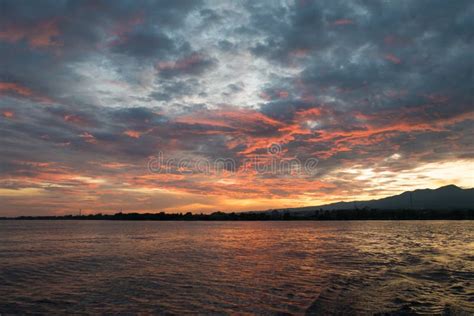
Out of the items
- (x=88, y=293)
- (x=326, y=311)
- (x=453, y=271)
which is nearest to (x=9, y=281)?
(x=88, y=293)

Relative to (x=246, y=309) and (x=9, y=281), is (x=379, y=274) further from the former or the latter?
(x=9, y=281)

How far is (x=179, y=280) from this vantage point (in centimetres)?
3116

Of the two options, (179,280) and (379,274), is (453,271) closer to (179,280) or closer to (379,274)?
(379,274)

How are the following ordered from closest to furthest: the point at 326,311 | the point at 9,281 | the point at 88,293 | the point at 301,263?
1. the point at 326,311
2. the point at 88,293
3. the point at 9,281
4. the point at 301,263

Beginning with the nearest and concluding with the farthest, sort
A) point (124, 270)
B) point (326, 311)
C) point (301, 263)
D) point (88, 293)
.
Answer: point (326, 311)
point (88, 293)
point (124, 270)
point (301, 263)

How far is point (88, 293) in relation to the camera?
25688mm

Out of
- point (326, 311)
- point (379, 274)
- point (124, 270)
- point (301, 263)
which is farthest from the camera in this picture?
point (301, 263)

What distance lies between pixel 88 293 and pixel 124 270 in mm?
11830

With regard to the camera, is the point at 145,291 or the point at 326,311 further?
the point at 145,291

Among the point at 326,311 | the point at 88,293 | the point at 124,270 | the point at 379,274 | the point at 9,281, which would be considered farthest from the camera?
the point at 124,270

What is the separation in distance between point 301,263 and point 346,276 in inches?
398

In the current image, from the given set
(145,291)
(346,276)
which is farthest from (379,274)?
(145,291)

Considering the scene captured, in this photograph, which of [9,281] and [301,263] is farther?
[301,263]

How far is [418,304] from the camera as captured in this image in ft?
69.6
